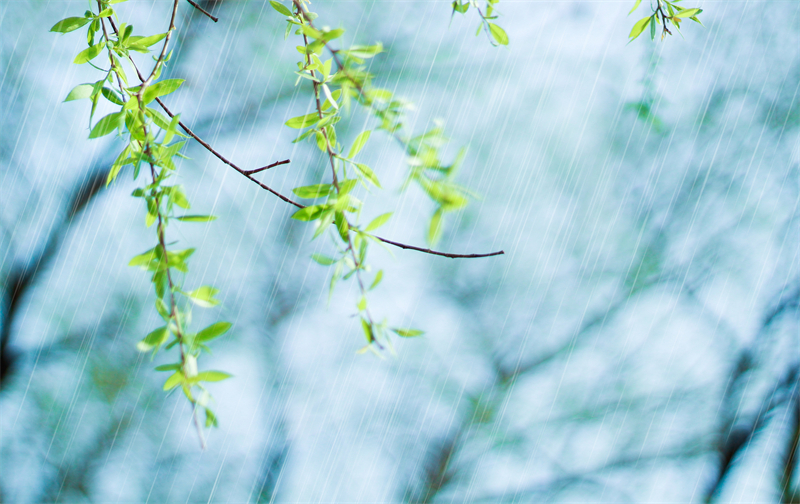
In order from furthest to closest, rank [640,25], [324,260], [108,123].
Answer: [640,25] < [324,260] < [108,123]

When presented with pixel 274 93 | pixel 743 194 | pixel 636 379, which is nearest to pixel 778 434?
pixel 636 379

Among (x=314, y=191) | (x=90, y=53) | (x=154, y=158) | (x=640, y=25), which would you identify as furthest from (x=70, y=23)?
(x=640, y=25)

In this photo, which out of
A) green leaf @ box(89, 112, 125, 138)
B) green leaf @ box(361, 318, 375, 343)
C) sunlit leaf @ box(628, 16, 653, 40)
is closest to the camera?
green leaf @ box(89, 112, 125, 138)

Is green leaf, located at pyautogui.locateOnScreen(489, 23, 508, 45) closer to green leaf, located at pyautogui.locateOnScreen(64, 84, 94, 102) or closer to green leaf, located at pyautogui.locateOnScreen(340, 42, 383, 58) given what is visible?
green leaf, located at pyautogui.locateOnScreen(340, 42, 383, 58)

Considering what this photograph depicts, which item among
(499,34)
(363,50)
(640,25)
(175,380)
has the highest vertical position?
(640,25)

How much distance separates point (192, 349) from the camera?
1.46 feet

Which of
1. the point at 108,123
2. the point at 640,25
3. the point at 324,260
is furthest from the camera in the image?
the point at 640,25

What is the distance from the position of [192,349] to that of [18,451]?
2.02 m

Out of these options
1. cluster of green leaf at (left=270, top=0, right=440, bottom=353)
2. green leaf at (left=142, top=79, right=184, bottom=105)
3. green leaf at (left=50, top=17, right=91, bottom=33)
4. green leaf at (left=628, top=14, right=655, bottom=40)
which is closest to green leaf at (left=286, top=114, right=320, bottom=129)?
cluster of green leaf at (left=270, top=0, right=440, bottom=353)

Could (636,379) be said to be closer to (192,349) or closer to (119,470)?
(192,349)

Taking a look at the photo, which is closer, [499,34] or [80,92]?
[80,92]

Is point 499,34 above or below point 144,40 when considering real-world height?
above

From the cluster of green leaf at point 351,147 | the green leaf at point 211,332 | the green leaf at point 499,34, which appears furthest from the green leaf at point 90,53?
the green leaf at point 499,34

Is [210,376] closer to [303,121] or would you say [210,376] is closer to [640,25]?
[303,121]
